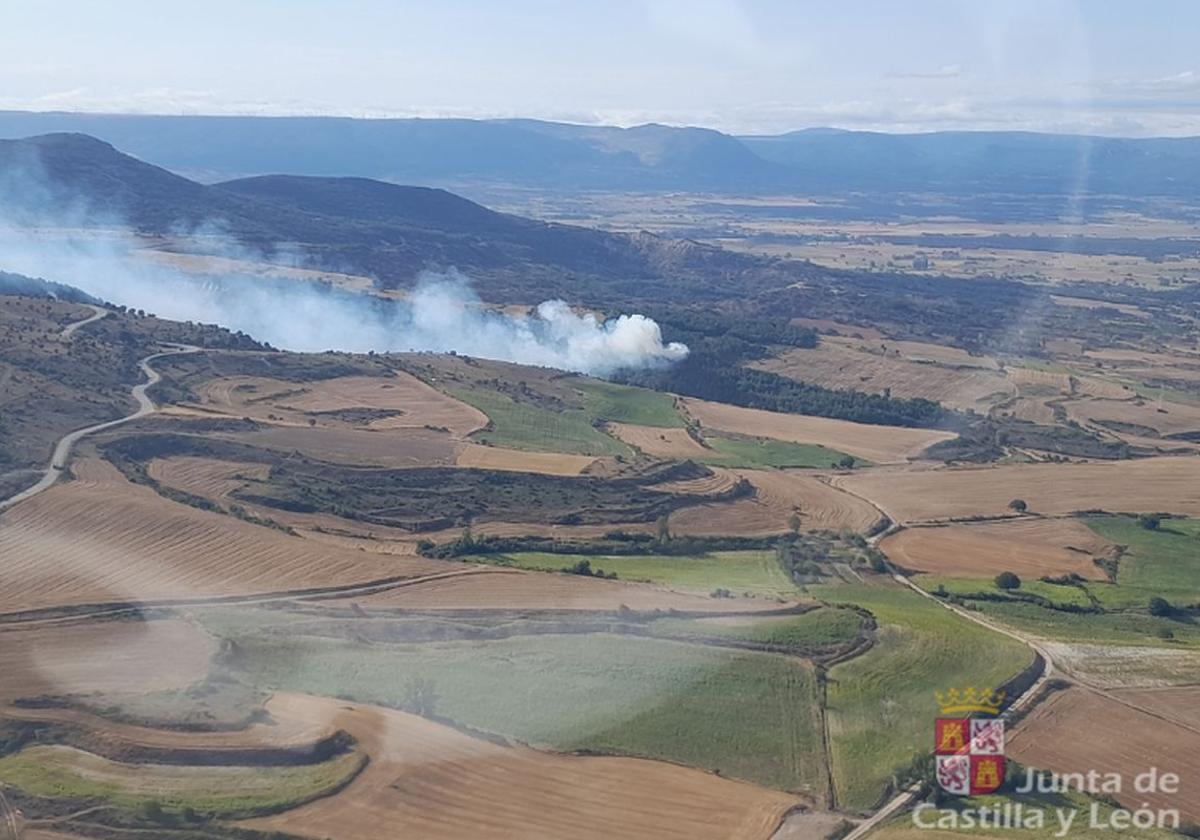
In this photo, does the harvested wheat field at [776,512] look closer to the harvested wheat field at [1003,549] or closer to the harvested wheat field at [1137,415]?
the harvested wheat field at [1003,549]

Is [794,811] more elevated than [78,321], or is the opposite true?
[78,321]

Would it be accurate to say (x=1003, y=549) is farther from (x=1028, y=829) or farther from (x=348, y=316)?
(x=348, y=316)

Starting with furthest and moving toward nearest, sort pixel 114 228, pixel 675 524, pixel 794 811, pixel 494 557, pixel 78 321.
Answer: pixel 114 228 < pixel 78 321 < pixel 675 524 < pixel 494 557 < pixel 794 811

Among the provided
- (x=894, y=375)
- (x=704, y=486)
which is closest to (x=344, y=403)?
(x=704, y=486)

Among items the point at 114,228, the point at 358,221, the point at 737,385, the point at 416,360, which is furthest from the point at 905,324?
the point at 114,228

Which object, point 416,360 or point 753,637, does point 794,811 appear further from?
point 416,360
